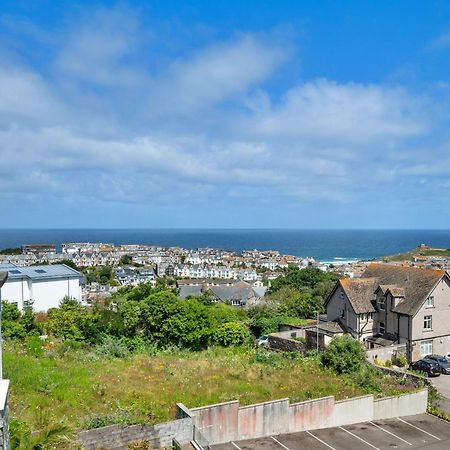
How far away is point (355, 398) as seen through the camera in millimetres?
17781

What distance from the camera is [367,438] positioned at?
16453 mm

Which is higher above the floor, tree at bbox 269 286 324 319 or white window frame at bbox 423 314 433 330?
white window frame at bbox 423 314 433 330

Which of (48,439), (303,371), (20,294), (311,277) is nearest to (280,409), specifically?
(303,371)

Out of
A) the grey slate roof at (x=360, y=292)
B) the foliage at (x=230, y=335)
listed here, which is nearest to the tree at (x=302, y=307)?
the grey slate roof at (x=360, y=292)

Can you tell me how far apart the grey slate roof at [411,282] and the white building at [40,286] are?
88.1 feet

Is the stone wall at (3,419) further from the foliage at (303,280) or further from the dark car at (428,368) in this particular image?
the foliage at (303,280)

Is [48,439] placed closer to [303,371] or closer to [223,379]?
[223,379]

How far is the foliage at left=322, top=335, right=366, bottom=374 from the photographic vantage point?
2152 centimetres

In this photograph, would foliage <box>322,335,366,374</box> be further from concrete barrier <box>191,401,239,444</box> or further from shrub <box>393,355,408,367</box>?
concrete barrier <box>191,401,239,444</box>

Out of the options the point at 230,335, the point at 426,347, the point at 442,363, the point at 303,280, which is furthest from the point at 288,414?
the point at 303,280

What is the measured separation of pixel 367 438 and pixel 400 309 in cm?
1455

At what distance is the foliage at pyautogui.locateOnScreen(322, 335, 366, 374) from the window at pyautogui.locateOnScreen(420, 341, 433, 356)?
8.84 m

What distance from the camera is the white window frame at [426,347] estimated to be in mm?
28750

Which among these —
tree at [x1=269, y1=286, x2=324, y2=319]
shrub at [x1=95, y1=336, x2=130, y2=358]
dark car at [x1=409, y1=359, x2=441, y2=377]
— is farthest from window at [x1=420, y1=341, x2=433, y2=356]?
shrub at [x1=95, y1=336, x2=130, y2=358]
